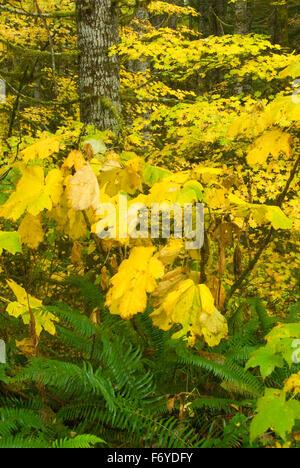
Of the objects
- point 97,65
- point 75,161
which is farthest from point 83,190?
point 97,65

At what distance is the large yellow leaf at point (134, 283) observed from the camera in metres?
1.40

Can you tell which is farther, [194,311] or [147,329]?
[147,329]

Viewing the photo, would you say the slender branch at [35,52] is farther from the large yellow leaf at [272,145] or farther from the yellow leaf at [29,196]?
the large yellow leaf at [272,145]

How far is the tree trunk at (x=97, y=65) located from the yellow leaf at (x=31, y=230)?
10.9 ft

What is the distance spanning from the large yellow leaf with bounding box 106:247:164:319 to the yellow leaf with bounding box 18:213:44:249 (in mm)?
517

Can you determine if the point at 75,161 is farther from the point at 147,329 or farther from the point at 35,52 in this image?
the point at 35,52

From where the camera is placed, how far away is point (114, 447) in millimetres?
1784

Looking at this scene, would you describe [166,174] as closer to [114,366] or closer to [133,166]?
[133,166]

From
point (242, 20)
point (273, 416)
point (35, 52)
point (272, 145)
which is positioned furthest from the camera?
point (242, 20)

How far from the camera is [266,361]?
1.50 meters

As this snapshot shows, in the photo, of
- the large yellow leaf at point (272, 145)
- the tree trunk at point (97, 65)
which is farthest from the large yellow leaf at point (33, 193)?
the tree trunk at point (97, 65)

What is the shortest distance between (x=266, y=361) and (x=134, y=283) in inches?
24.2

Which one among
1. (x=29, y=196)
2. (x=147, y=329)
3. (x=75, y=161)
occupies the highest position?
(x=75, y=161)

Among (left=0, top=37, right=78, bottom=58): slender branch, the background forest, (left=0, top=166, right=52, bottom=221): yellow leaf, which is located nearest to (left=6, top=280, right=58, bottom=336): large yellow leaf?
the background forest
